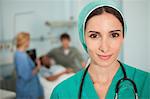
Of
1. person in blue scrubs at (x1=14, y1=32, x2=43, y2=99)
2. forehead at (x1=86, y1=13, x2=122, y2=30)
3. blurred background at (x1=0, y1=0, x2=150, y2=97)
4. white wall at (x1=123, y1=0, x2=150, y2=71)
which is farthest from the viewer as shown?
blurred background at (x1=0, y1=0, x2=150, y2=97)

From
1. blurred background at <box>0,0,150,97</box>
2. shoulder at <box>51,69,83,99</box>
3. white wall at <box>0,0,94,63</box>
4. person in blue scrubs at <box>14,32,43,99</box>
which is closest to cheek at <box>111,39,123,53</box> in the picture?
shoulder at <box>51,69,83,99</box>

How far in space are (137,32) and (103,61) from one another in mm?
182

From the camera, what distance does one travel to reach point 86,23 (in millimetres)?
601

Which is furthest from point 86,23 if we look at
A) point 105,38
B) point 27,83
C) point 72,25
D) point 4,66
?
point 72,25

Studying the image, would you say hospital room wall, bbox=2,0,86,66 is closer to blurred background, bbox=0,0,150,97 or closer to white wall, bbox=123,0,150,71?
blurred background, bbox=0,0,150,97

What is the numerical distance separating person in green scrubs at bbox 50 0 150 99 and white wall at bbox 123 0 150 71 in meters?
0.07

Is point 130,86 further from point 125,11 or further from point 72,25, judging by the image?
point 72,25

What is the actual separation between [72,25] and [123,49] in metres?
1.24

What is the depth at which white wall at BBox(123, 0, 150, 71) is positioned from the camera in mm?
710

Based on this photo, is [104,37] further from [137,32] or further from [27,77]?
[27,77]

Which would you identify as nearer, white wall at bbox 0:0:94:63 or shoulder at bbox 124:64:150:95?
shoulder at bbox 124:64:150:95

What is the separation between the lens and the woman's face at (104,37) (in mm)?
587

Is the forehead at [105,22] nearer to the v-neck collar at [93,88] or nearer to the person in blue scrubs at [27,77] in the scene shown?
the v-neck collar at [93,88]

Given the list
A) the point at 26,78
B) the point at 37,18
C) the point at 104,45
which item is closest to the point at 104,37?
the point at 104,45
